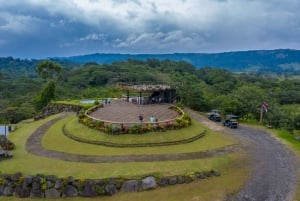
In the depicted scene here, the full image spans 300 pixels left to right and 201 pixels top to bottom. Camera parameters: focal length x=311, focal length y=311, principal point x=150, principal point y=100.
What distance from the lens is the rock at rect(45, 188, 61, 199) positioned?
18750 mm

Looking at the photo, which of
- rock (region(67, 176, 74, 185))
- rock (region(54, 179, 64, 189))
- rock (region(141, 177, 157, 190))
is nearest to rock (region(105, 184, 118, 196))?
rock (region(141, 177, 157, 190))

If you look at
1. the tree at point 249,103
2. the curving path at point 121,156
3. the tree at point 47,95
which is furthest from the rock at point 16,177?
the tree at point 47,95

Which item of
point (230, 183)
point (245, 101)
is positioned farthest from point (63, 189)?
point (245, 101)

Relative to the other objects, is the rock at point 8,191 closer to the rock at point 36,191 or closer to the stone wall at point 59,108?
the rock at point 36,191

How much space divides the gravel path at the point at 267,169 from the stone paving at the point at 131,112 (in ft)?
19.7

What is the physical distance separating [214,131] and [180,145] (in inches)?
268

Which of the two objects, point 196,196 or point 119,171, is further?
point 119,171

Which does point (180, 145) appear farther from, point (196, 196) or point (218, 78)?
point (218, 78)

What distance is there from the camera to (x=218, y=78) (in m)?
112

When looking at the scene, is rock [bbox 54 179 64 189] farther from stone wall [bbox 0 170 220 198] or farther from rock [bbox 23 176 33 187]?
rock [bbox 23 176 33 187]

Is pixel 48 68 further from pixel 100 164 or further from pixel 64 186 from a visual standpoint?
pixel 64 186

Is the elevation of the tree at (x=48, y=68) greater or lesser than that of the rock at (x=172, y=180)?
greater

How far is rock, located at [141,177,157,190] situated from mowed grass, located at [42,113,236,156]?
15.0 ft

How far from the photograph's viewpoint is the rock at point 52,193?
18.8 metres
